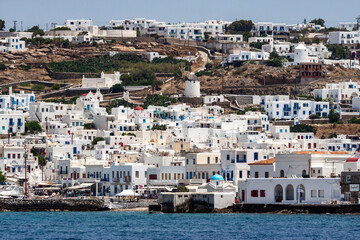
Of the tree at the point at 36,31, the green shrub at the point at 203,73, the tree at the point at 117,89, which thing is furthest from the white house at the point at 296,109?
the tree at the point at 36,31

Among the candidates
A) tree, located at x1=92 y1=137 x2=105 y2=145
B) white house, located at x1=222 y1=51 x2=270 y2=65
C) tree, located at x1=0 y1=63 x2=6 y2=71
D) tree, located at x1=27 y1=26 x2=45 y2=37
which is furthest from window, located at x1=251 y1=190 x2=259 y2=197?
tree, located at x1=27 y1=26 x2=45 y2=37

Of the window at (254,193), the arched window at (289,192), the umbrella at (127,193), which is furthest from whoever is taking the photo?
the umbrella at (127,193)

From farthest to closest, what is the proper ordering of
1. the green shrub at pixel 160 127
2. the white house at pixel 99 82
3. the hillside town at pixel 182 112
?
the white house at pixel 99 82, the green shrub at pixel 160 127, the hillside town at pixel 182 112

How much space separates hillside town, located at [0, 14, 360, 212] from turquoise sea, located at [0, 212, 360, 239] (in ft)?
7.34

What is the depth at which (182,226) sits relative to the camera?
2985 inches

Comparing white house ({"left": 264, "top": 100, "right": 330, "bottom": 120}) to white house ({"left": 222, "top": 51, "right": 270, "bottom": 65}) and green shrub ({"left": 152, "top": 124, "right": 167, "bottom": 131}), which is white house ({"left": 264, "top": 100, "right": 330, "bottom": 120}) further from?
white house ({"left": 222, "top": 51, "right": 270, "bottom": 65})

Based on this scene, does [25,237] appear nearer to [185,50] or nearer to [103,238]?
[103,238]

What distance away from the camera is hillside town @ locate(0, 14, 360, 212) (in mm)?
85312

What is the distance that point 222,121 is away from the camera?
12294 centimetres

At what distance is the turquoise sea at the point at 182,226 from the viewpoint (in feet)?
233

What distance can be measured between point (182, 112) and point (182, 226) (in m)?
54.7

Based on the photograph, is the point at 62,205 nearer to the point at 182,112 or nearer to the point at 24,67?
the point at 182,112

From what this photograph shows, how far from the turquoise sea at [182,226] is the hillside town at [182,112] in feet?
7.34

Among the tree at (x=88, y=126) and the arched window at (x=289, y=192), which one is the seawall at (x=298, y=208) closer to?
the arched window at (x=289, y=192)
